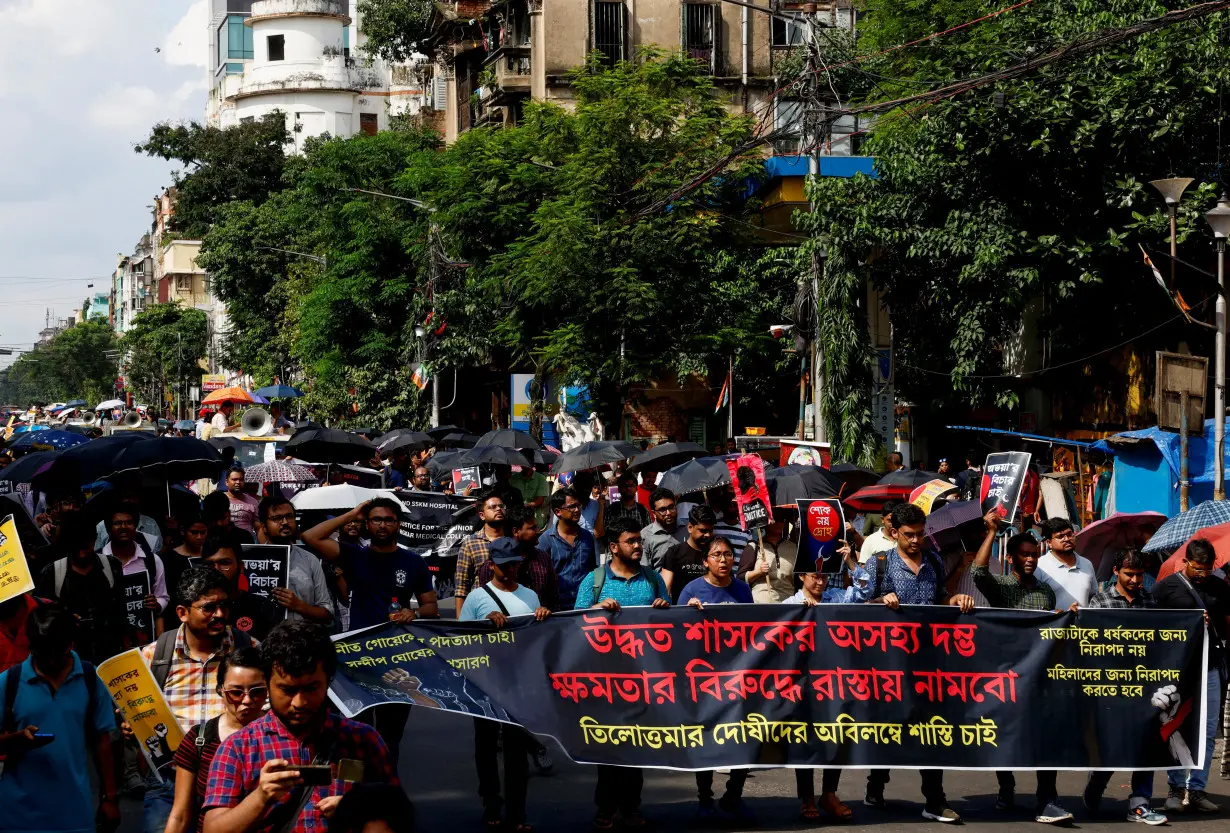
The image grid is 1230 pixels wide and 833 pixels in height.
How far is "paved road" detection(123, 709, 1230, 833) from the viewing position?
8562 millimetres

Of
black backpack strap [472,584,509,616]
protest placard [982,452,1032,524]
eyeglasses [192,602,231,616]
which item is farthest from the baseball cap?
protest placard [982,452,1032,524]

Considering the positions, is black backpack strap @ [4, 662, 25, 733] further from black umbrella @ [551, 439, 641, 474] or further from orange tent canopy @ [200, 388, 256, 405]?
orange tent canopy @ [200, 388, 256, 405]

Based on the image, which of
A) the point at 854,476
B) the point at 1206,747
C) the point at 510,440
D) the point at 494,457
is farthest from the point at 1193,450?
the point at 1206,747

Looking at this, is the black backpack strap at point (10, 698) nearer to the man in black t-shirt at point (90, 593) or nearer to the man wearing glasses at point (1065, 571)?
the man in black t-shirt at point (90, 593)

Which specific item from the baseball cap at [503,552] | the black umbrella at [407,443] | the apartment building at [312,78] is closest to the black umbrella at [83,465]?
the baseball cap at [503,552]

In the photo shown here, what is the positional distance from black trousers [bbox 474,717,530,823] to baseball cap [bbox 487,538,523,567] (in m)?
0.86

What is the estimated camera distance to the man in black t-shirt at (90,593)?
8406mm

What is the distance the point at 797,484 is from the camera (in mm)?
14750

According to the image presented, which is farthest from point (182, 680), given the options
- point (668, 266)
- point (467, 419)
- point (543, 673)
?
point (467, 419)

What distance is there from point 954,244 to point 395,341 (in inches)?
968

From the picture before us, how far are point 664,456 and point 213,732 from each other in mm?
14523

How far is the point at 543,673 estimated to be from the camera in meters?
8.23

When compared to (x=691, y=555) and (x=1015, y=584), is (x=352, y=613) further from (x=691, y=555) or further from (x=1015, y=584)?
(x=1015, y=584)

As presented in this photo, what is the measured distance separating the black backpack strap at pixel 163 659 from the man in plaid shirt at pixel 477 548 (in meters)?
2.56
